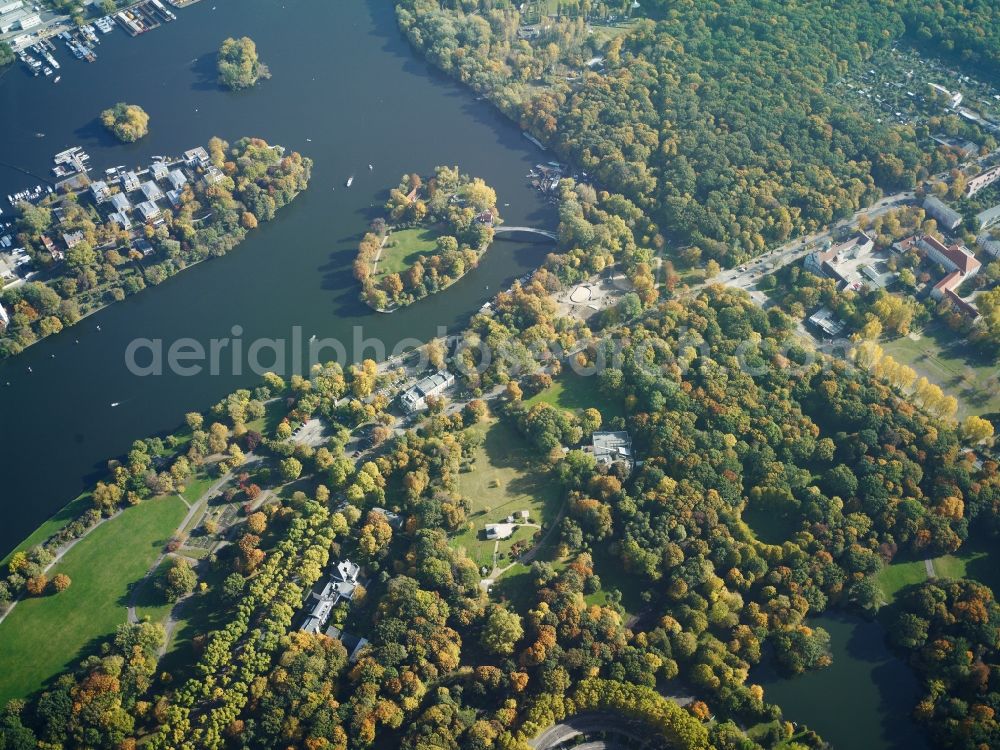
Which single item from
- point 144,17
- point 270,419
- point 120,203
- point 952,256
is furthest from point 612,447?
point 144,17

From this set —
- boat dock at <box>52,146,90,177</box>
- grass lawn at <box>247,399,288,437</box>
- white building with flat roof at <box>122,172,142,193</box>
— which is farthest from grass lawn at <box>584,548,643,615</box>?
boat dock at <box>52,146,90,177</box>

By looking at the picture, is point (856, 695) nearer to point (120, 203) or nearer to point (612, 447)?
point (612, 447)

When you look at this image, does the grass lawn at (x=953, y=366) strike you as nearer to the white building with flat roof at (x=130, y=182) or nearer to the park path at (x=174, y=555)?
the park path at (x=174, y=555)

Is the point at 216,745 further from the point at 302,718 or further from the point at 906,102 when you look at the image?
the point at 906,102

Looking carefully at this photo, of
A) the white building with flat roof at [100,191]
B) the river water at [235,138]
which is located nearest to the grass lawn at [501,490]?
the river water at [235,138]

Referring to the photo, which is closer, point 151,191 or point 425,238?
point 425,238

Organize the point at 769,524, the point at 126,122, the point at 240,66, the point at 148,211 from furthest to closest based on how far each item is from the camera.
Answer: the point at 240,66
the point at 126,122
the point at 148,211
the point at 769,524

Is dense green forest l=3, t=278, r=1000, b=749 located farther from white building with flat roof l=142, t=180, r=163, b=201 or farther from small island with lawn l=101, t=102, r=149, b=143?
small island with lawn l=101, t=102, r=149, b=143
